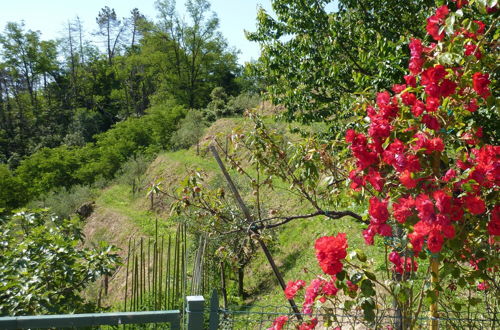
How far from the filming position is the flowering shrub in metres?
1.93

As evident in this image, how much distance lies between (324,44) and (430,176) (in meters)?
3.82

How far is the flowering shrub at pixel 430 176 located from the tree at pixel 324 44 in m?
2.45

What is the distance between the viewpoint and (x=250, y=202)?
32.6 ft

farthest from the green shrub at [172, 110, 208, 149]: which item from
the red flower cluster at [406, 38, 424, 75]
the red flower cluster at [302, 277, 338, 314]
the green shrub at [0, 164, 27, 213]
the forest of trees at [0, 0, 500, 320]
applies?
the red flower cluster at [406, 38, 424, 75]

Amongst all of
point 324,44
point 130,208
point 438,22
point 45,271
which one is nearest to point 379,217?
point 438,22

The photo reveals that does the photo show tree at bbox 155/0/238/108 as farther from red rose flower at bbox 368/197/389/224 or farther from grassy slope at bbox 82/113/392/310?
red rose flower at bbox 368/197/389/224

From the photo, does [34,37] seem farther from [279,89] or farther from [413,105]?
[413,105]

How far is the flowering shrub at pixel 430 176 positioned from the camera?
6.32 feet

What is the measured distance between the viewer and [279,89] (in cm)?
661

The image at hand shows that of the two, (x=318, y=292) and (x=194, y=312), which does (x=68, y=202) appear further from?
(x=194, y=312)

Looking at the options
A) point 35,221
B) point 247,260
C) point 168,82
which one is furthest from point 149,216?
point 168,82

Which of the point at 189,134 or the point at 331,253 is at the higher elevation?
the point at 189,134

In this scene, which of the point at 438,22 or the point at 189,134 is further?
the point at 189,134

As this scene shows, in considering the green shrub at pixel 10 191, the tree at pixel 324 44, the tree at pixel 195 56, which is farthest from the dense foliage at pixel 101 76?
the tree at pixel 324 44
